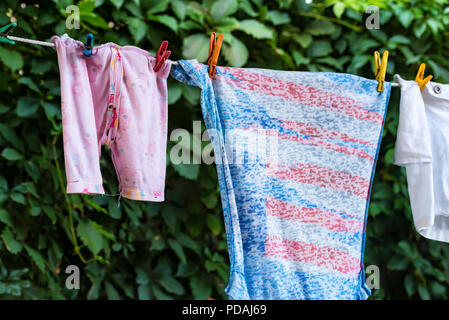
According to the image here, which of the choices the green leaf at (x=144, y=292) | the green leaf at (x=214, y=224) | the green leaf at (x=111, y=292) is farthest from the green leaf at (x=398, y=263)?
the green leaf at (x=111, y=292)

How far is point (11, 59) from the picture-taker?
1.42 metres

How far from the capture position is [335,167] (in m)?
1.12

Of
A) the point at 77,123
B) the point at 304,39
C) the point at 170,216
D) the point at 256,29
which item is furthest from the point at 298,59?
the point at 77,123

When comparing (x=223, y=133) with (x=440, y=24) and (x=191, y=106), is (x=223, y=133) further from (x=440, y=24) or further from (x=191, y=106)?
(x=440, y=24)

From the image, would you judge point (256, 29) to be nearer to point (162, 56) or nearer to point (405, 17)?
point (405, 17)

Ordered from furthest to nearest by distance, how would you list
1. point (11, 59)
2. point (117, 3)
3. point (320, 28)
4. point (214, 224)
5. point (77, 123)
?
1. point (320, 28)
2. point (214, 224)
3. point (117, 3)
4. point (11, 59)
5. point (77, 123)

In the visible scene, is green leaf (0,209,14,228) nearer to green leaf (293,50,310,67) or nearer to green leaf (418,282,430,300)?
green leaf (293,50,310,67)

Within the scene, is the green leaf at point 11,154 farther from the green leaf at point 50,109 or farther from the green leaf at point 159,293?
the green leaf at point 159,293

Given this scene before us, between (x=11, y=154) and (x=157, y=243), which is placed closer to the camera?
(x=11, y=154)

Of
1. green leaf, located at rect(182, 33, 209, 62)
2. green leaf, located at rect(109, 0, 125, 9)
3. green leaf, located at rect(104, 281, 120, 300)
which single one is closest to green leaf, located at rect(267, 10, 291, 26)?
green leaf, located at rect(182, 33, 209, 62)

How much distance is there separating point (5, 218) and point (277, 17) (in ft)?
3.68

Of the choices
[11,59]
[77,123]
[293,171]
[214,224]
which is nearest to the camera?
[77,123]
